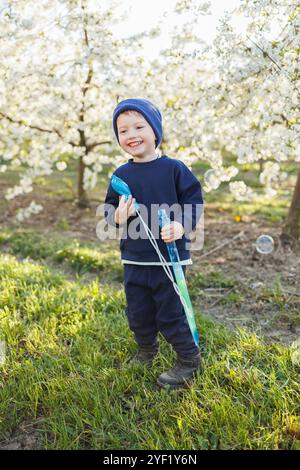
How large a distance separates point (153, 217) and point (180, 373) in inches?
39.3

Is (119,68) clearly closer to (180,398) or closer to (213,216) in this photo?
(213,216)

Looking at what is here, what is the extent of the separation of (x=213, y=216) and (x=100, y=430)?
573cm

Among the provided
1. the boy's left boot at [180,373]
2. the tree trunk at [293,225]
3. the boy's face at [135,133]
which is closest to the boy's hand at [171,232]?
the boy's face at [135,133]

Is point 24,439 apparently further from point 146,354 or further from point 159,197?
point 159,197

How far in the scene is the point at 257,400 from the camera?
2.56 m

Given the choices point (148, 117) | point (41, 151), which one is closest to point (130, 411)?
point (148, 117)

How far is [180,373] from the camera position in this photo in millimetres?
2789

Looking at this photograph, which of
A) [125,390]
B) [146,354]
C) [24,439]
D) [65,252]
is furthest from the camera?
[65,252]

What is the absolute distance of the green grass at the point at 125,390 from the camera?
7.77ft

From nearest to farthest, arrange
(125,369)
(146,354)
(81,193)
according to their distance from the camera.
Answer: (125,369)
(146,354)
(81,193)

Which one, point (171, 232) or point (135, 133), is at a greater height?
point (135, 133)

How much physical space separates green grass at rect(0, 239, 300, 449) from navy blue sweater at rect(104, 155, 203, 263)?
0.80 metres

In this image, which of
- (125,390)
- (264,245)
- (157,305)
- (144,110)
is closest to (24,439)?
(125,390)

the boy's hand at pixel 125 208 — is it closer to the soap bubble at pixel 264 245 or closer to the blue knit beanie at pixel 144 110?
the blue knit beanie at pixel 144 110
